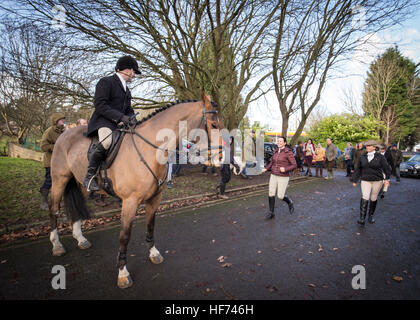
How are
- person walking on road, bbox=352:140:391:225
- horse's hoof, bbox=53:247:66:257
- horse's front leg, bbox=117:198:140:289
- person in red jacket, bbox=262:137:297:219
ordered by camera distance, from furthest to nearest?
person in red jacket, bbox=262:137:297:219 < person walking on road, bbox=352:140:391:225 < horse's hoof, bbox=53:247:66:257 < horse's front leg, bbox=117:198:140:289

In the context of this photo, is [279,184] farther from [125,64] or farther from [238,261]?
[125,64]

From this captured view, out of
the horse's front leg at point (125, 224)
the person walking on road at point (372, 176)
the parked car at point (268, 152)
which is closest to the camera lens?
the horse's front leg at point (125, 224)

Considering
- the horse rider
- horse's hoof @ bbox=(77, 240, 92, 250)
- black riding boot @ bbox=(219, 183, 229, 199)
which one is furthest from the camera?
black riding boot @ bbox=(219, 183, 229, 199)

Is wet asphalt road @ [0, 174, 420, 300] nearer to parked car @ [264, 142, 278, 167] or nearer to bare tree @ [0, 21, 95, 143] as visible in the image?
bare tree @ [0, 21, 95, 143]

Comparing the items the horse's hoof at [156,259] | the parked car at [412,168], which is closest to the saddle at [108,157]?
the horse's hoof at [156,259]

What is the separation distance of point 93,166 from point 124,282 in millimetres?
1689

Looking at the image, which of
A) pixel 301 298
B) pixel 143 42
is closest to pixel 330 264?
pixel 301 298

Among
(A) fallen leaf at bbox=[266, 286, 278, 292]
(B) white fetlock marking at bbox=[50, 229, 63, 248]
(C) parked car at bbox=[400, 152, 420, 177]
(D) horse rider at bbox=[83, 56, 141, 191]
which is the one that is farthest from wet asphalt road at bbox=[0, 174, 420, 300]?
(C) parked car at bbox=[400, 152, 420, 177]

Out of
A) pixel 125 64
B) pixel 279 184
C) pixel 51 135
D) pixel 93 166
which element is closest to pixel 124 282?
pixel 93 166

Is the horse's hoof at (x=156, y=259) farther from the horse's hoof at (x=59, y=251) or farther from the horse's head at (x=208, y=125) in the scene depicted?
the horse's head at (x=208, y=125)

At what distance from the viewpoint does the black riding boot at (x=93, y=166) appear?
3.03 metres

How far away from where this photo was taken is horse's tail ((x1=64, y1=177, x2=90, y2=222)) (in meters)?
3.91

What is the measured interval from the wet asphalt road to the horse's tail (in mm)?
597

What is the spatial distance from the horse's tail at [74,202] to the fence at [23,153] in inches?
630
